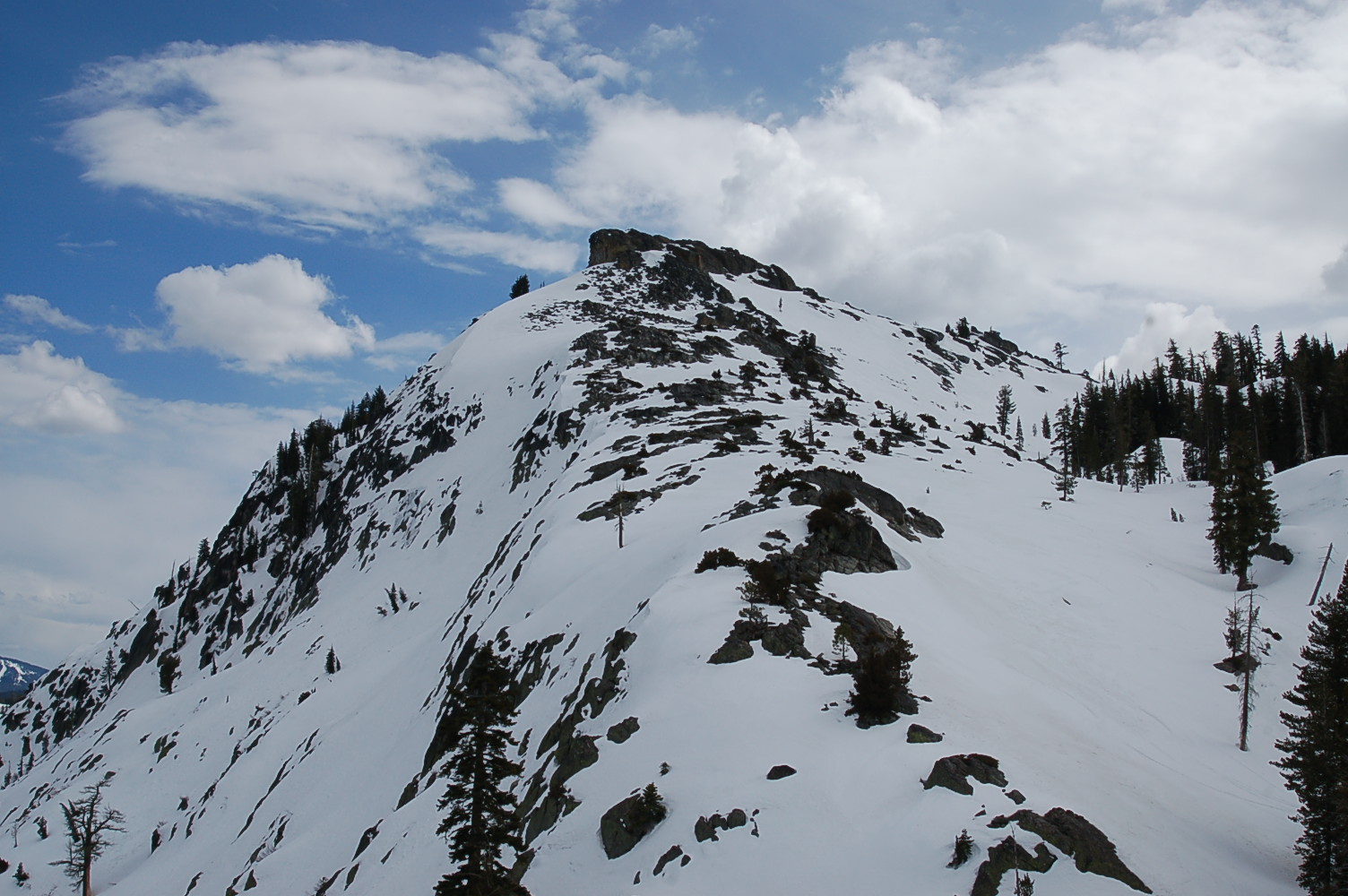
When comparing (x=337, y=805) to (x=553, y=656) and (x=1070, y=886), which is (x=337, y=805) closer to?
(x=553, y=656)

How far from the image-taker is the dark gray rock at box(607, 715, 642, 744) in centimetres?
1691

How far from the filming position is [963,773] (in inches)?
552

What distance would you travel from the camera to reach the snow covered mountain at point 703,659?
1407cm

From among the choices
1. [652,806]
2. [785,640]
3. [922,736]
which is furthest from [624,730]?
[922,736]

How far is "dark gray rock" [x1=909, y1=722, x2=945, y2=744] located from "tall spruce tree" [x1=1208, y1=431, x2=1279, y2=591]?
37483 mm

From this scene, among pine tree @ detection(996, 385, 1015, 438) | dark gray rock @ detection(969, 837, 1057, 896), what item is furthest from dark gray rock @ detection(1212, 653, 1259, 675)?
pine tree @ detection(996, 385, 1015, 438)

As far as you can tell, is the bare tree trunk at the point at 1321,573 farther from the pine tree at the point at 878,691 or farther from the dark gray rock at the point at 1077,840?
the dark gray rock at the point at 1077,840

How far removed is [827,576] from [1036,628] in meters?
11.8

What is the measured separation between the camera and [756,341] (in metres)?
98.6

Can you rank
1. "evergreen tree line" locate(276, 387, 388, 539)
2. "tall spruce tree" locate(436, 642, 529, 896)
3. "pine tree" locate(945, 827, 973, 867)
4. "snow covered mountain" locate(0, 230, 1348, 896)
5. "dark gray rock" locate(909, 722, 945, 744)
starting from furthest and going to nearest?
1. "evergreen tree line" locate(276, 387, 388, 539)
2. "dark gray rock" locate(909, 722, 945, 744)
3. "snow covered mountain" locate(0, 230, 1348, 896)
4. "tall spruce tree" locate(436, 642, 529, 896)
5. "pine tree" locate(945, 827, 973, 867)

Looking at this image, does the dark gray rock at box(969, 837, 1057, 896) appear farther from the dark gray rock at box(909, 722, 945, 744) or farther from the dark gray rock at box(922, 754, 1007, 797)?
the dark gray rock at box(909, 722, 945, 744)

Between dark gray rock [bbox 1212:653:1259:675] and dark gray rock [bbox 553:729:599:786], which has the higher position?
dark gray rock [bbox 1212:653:1259:675]

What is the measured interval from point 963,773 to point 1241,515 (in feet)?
133

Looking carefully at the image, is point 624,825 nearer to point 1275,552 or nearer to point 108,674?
point 1275,552
